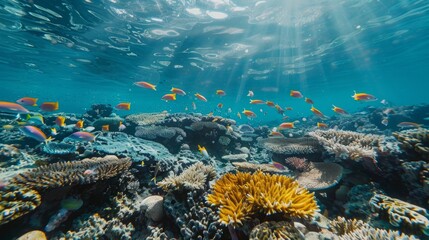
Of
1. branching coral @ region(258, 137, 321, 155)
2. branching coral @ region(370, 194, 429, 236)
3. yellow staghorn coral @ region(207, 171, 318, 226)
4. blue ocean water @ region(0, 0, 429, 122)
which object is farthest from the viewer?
blue ocean water @ region(0, 0, 429, 122)

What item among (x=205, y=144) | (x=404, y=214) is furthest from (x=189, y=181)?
(x=205, y=144)

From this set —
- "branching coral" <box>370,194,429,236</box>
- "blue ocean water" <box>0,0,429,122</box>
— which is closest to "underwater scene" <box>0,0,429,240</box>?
"branching coral" <box>370,194,429,236</box>

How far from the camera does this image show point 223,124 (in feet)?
31.1

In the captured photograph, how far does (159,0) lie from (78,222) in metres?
12.5

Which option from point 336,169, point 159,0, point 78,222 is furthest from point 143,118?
point 336,169

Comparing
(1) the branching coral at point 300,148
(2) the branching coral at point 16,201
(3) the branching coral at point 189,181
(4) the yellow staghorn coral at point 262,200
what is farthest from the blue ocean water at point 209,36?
(4) the yellow staghorn coral at point 262,200

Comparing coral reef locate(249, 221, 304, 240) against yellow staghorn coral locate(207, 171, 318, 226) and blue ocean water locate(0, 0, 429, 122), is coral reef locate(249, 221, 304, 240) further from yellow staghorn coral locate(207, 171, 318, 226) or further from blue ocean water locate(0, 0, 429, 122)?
blue ocean water locate(0, 0, 429, 122)

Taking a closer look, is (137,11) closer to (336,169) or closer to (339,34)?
(336,169)

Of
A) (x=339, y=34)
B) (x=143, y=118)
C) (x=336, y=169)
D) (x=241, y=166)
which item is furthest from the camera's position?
(x=339, y=34)

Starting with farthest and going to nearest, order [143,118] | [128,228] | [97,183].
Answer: [143,118] → [97,183] → [128,228]

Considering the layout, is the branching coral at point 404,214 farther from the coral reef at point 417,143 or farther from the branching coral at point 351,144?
the coral reef at point 417,143

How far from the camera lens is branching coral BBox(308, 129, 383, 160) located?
179 inches

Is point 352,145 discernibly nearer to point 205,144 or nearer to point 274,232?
point 274,232

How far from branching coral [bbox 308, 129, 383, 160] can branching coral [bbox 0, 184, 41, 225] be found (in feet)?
20.1
